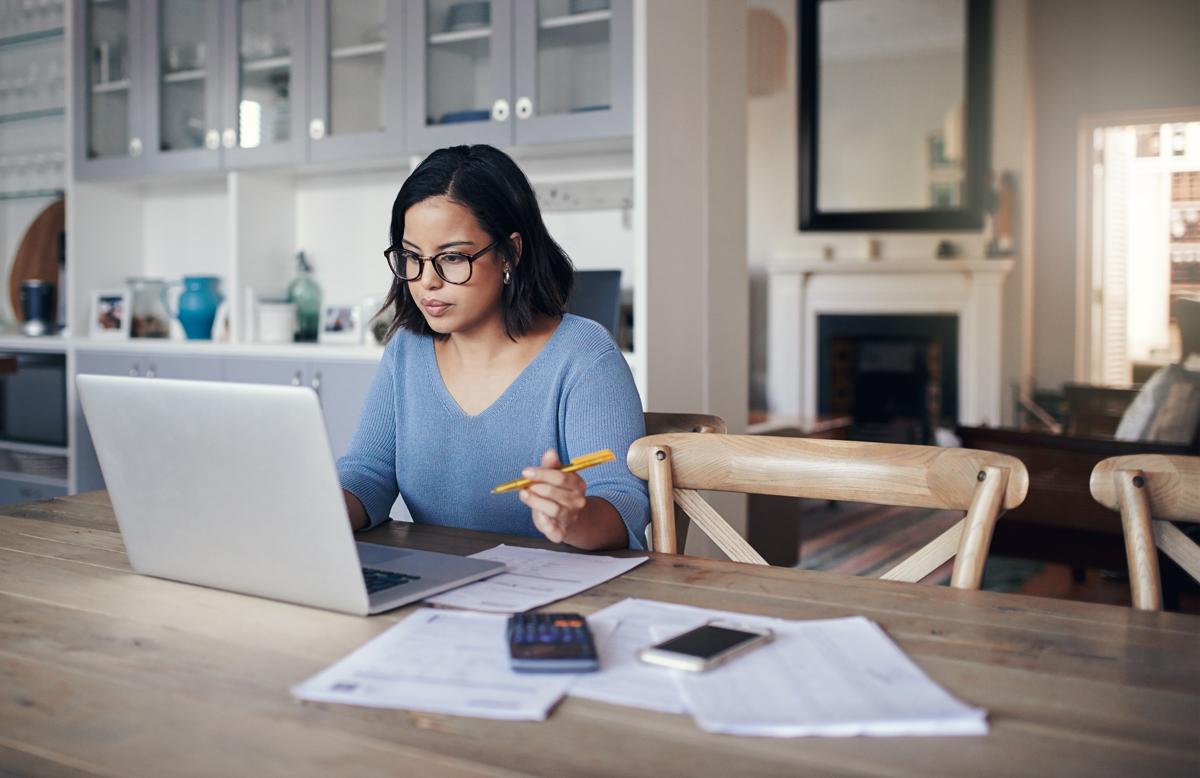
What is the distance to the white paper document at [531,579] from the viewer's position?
97 cm

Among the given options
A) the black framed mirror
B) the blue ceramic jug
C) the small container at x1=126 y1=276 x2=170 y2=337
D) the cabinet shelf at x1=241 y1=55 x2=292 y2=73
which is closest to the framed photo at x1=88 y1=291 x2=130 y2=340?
the small container at x1=126 y1=276 x2=170 y2=337

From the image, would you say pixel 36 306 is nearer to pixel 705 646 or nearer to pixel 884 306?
pixel 705 646

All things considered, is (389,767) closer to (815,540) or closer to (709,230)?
(709,230)

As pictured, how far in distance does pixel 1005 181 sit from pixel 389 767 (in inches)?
260

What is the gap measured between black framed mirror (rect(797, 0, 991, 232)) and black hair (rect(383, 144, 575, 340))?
213 inches

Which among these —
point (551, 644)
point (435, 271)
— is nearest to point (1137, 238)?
point (435, 271)

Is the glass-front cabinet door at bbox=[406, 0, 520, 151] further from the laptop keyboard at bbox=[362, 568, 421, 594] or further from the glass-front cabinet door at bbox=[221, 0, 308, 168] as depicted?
the laptop keyboard at bbox=[362, 568, 421, 594]

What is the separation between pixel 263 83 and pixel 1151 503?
3265 millimetres

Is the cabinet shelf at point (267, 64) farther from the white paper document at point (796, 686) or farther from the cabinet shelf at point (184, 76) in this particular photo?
the white paper document at point (796, 686)

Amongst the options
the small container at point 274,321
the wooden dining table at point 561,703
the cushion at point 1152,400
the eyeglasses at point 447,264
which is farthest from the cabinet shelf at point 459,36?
the wooden dining table at point 561,703

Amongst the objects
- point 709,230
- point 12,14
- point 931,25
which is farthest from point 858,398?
point 12,14

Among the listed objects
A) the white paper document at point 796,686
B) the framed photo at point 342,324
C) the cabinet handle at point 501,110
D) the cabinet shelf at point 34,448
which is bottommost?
the cabinet shelf at point 34,448

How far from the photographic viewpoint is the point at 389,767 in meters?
0.63

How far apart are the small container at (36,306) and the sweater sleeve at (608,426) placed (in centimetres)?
343
